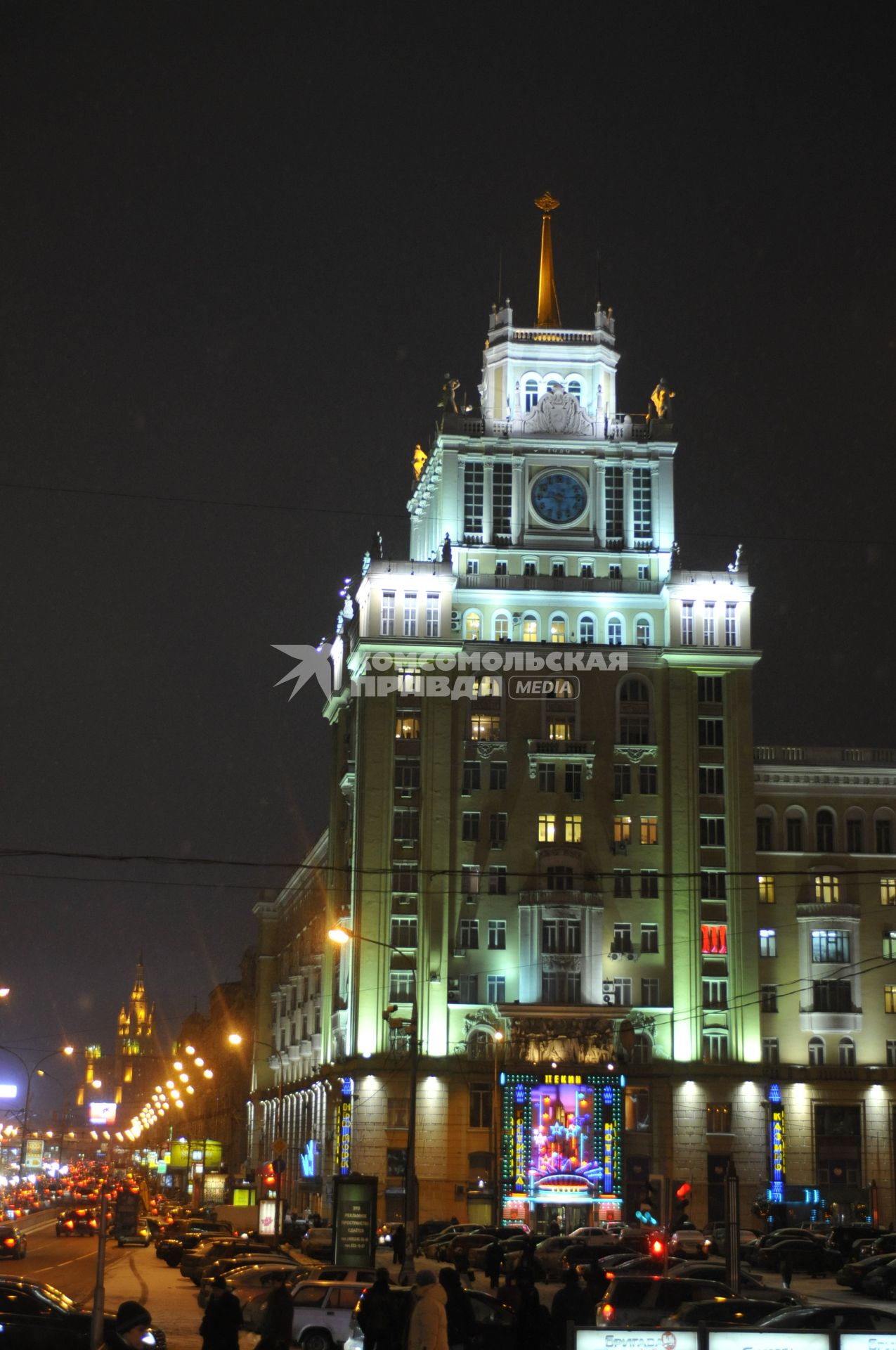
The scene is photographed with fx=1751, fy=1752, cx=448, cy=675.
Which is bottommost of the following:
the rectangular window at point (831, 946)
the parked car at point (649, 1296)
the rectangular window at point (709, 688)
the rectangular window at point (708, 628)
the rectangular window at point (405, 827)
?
the parked car at point (649, 1296)

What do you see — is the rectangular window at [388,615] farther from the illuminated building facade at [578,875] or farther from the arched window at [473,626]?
the arched window at [473,626]

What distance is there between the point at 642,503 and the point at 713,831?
19505 mm

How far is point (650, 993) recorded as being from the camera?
9219 centimetres

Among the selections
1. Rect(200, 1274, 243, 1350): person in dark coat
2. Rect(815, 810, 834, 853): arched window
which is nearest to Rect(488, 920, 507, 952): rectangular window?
Rect(815, 810, 834, 853): arched window

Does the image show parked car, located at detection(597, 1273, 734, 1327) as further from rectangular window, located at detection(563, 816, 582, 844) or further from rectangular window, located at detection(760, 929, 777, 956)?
rectangular window, located at detection(760, 929, 777, 956)

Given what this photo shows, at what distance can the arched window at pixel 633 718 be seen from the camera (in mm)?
95250

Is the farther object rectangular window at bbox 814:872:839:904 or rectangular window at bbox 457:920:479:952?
rectangular window at bbox 814:872:839:904

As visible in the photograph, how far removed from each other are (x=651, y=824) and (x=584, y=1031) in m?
12.0

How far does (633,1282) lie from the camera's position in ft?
122

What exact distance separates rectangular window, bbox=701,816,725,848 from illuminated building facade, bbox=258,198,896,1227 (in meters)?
0.19

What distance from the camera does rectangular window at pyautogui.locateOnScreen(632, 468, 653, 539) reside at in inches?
3937

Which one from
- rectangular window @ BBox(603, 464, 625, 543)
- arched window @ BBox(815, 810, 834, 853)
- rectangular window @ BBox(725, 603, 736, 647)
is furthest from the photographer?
rectangular window @ BBox(603, 464, 625, 543)

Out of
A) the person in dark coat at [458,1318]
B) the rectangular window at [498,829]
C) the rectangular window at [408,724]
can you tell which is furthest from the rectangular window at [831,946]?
the person in dark coat at [458,1318]

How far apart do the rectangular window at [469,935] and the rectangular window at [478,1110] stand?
7052 mm
